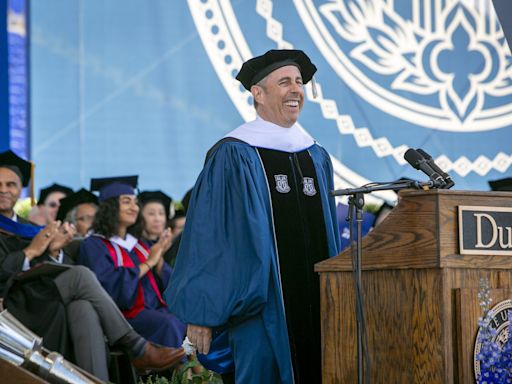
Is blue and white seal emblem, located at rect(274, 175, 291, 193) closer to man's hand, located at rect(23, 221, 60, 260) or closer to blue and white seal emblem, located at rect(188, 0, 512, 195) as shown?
man's hand, located at rect(23, 221, 60, 260)

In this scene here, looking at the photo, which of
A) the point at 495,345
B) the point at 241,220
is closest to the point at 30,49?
the point at 241,220

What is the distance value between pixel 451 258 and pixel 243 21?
14.4 feet

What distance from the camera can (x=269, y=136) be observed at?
3.64 meters

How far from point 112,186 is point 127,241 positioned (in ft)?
1.25

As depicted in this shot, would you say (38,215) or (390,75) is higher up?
(390,75)

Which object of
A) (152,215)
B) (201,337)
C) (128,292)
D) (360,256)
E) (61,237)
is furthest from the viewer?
(152,215)

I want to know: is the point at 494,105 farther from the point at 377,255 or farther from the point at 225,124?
the point at 377,255

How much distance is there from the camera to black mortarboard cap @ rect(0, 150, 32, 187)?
19.1 ft

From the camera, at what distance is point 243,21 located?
678 cm

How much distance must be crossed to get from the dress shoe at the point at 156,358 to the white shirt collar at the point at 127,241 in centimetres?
86

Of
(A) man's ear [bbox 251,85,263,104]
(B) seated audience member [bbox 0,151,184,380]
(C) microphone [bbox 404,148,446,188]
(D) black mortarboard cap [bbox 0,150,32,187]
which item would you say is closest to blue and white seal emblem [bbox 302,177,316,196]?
(A) man's ear [bbox 251,85,263,104]

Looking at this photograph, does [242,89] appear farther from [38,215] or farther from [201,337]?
[201,337]

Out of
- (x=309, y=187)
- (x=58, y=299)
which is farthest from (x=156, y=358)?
(x=309, y=187)

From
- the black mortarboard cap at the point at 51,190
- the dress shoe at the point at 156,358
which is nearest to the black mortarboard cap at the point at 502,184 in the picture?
the dress shoe at the point at 156,358
